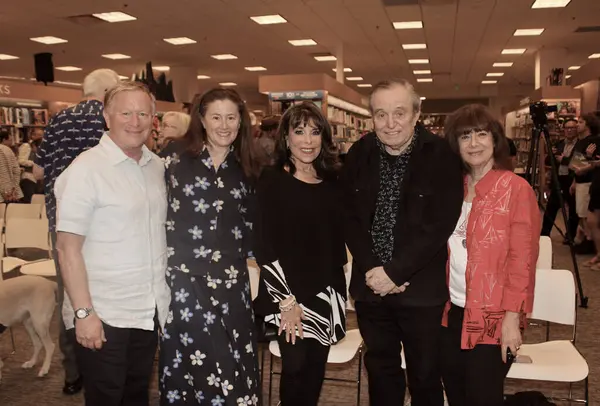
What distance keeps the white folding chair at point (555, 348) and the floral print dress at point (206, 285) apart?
4.40 ft

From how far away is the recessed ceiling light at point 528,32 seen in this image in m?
11.3

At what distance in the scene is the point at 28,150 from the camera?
30.6 ft

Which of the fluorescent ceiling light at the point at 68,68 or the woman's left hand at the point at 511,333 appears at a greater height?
the fluorescent ceiling light at the point at 68,68

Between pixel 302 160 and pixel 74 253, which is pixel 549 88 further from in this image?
pixel 74 253

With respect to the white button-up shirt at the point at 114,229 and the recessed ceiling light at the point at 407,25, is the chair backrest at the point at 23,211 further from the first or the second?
the recessed ceiling light at the point at 407,25

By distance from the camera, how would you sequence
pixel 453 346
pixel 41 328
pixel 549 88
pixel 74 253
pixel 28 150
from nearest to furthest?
pixel 74 253
pixel 453 346
pixel 41 328
pixel 28 150
pixel 549 88

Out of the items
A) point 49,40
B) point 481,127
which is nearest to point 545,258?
point 481,127

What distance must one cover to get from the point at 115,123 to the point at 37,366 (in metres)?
2.58

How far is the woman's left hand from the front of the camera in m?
2.01

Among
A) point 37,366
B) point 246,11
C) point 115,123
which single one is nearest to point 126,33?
point 246,11

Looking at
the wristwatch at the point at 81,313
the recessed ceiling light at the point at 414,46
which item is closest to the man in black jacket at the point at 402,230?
the wristwatch at the point at 81,313

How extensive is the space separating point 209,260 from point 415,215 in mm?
820

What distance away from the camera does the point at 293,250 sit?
2230 millimetres

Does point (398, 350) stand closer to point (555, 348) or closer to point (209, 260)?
point (209, 260)
